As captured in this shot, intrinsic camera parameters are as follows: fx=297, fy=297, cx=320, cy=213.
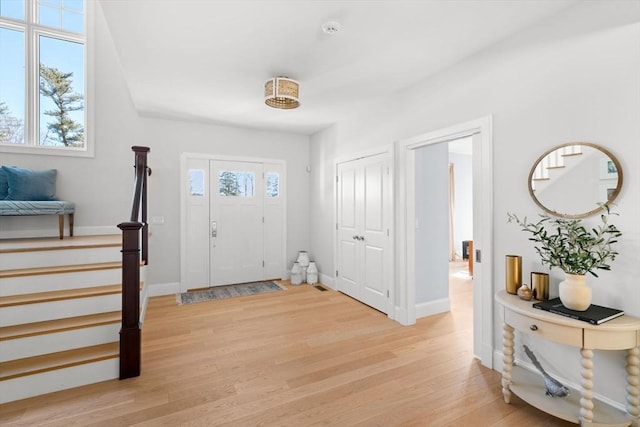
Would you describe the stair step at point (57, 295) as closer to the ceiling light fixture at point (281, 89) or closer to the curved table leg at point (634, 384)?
the ceiling light fixture at point (281, 89)

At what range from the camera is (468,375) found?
236 centimetres

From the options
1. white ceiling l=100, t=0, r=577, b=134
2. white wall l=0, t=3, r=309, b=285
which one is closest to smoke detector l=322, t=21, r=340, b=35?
white ceiling l=100, t=0, r=577, b=134

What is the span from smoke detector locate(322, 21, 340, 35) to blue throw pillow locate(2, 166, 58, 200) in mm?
3918

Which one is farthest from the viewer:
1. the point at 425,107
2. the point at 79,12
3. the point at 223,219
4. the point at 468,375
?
the point at 223,219

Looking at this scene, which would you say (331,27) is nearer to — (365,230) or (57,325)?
(365,230)

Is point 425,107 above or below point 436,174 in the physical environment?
above

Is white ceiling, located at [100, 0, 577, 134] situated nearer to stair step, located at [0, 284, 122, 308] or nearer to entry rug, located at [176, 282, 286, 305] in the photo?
stair step, located at [0, 284, 122, 308]

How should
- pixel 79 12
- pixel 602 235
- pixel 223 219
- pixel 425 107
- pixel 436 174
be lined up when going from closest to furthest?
1. pixel 602 235
2. pixel 425 107
3. pixel 436 174
4. pixel 79 12
5. pixel 223 219

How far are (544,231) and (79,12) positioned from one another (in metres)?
6.21

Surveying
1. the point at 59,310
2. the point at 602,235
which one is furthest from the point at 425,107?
the point at 59,310

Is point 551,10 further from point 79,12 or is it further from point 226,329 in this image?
point 79,12

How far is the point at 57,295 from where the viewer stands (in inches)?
99.3

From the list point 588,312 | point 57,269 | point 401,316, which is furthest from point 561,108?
point 57,269

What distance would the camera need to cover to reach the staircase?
83.7 inches
